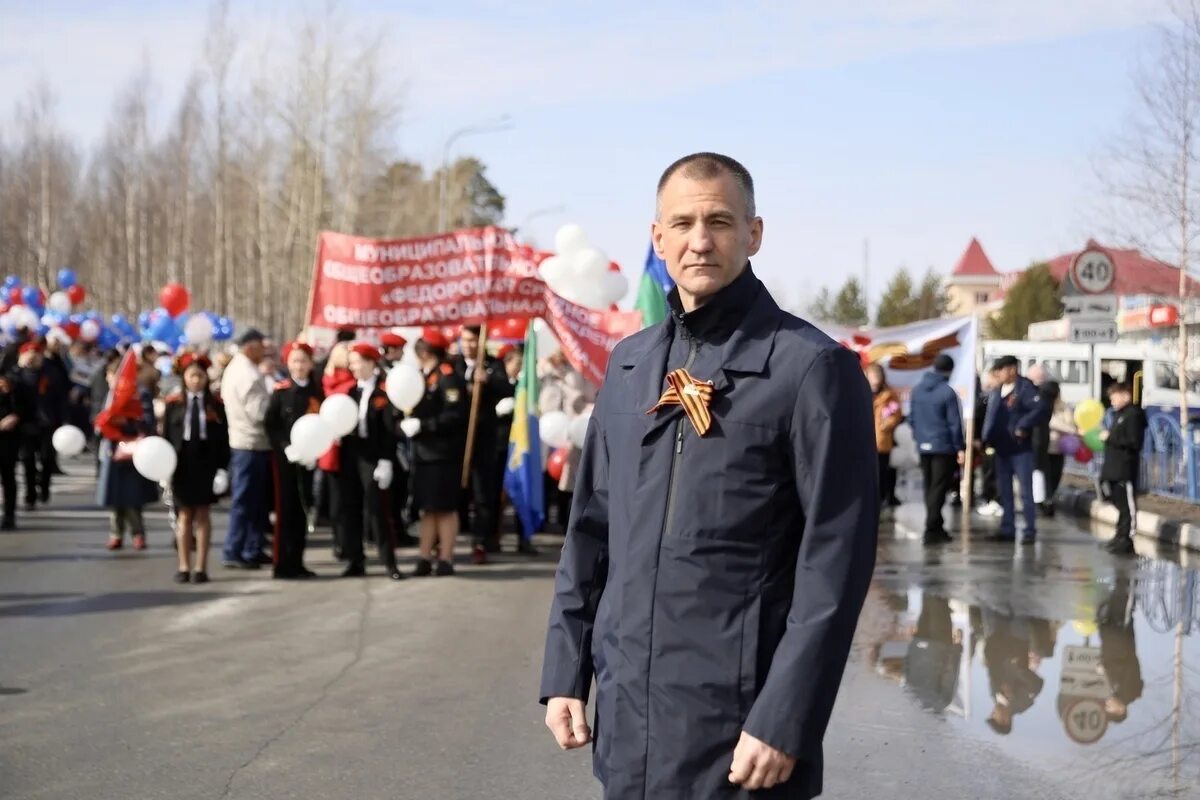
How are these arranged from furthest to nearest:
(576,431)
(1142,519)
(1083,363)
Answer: (1083,363), (1142,519), (576,431)

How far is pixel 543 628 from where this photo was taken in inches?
368

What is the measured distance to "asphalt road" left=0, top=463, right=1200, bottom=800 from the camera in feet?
19.2

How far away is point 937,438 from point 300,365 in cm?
667

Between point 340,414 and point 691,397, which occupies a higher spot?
point 691,397

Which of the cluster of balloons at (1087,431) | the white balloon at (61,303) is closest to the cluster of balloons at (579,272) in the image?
the cluster of balloons at (1087,431)

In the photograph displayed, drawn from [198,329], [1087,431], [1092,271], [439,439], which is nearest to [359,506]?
[439,439]

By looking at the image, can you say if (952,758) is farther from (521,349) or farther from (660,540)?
(521,349)

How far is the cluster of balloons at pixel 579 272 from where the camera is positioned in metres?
15.4

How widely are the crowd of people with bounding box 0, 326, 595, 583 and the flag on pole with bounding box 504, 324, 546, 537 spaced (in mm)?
171

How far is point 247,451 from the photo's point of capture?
12.0 metres

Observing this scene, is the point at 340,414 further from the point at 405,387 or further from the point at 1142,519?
the point at 1142,519

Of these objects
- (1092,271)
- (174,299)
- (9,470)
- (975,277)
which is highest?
(975,277)

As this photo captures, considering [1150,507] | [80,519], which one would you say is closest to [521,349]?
[80,519]

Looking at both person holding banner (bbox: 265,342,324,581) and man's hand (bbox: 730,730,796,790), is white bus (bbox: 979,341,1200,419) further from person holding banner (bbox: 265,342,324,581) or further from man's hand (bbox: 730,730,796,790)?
man's hand (bbox: 730,730,796,790)
